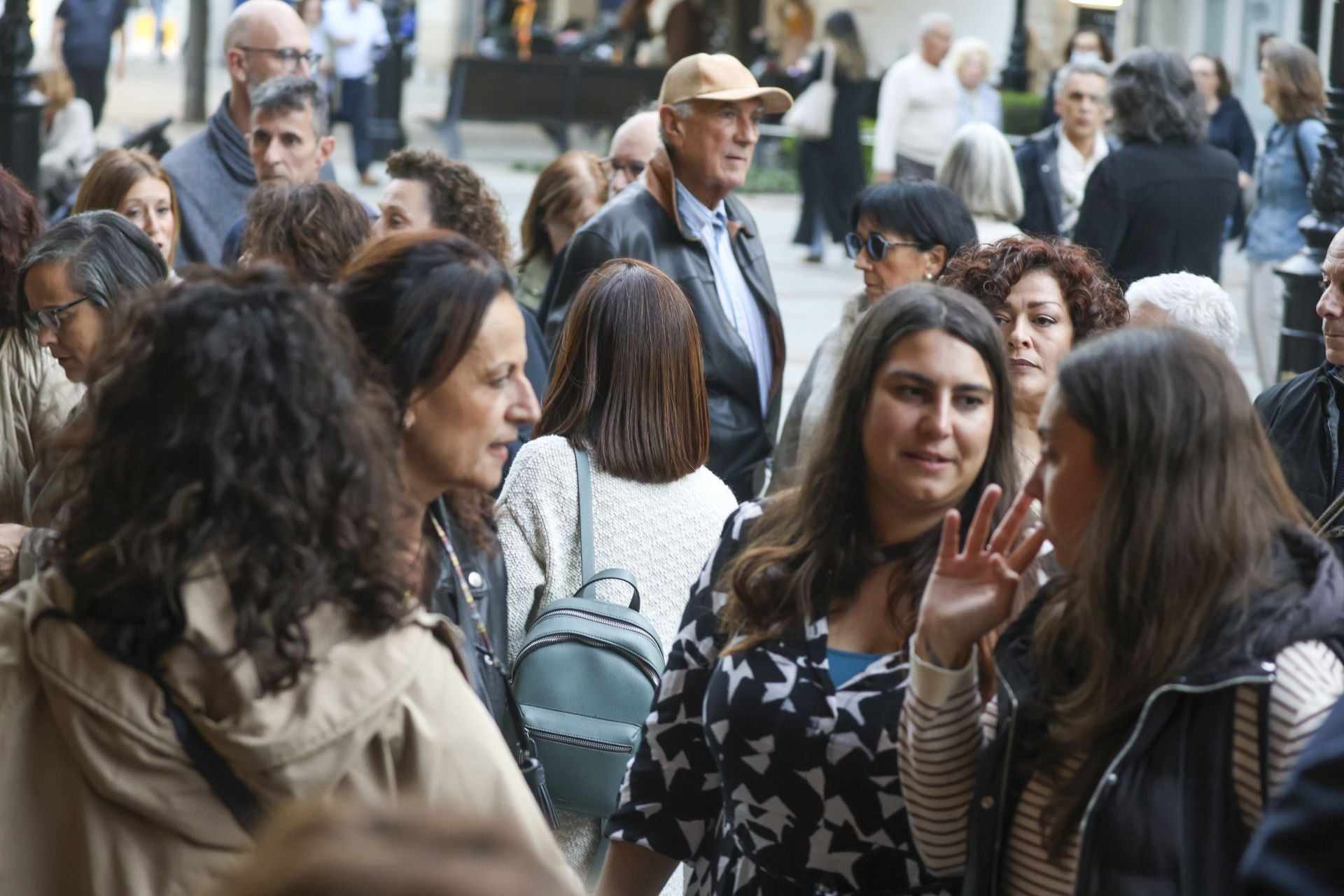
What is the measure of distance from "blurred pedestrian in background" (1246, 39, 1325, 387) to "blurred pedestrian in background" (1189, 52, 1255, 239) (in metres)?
1.64

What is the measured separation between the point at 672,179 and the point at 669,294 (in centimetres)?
176

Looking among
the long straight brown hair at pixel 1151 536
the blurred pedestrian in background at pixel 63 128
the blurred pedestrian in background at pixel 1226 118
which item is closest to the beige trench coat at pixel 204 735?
the long straight brown hair at pixel 1151 536

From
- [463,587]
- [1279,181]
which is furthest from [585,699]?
[1279,181]

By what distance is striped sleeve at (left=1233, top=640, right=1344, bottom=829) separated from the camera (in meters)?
2.09

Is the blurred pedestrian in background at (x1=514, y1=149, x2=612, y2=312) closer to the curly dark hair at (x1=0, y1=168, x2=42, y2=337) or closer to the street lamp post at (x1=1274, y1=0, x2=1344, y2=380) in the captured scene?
the curly dark hair at (x1=0, y1=168, x2=42, y2=337)

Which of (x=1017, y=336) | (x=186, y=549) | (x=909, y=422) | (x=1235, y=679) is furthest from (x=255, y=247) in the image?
(x=1235, y=679)

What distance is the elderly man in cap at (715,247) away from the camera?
5660 millimetres

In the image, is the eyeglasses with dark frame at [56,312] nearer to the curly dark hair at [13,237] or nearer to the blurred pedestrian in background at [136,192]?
the curly dark hair at [13,237]

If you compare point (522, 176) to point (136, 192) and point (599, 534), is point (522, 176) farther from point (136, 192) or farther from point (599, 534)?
point (599, 534)

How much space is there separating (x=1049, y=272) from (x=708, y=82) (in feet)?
6.39

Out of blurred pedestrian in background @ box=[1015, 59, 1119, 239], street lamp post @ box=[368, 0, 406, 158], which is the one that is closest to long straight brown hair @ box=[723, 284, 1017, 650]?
blurred pedestrian in background @ box=[1015, 59, 1119, 239]

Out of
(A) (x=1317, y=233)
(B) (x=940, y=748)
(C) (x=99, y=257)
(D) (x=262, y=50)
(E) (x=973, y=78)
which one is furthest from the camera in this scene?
(E) (x=973, y=78)

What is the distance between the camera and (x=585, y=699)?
3.41m

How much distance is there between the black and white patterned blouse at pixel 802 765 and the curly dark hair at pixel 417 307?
69 cm
